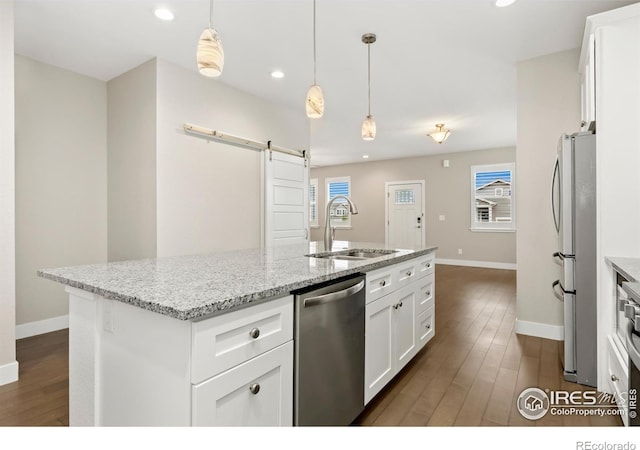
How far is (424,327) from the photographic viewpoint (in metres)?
2.67

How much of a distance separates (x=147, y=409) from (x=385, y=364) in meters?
1.32

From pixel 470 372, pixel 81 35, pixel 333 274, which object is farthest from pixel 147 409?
pixel 81 35

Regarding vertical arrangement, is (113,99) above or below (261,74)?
below

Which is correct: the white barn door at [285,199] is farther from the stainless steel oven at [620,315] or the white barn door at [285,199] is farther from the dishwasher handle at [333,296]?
the stainless steel oven at [620,315]

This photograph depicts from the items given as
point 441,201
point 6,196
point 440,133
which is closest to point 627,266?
point 6,196

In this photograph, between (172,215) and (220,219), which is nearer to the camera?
(172,215)

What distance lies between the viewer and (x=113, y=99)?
12.3 ft

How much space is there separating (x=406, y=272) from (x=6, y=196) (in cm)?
275

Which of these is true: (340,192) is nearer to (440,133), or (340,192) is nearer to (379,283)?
(440,133)

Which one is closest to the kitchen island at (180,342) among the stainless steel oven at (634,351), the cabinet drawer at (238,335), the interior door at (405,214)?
the cabinet drawer at (238,335)

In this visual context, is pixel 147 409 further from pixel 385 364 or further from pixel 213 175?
pixel 213 175

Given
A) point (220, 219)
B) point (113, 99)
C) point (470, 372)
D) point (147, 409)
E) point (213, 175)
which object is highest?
point (113, 99)
